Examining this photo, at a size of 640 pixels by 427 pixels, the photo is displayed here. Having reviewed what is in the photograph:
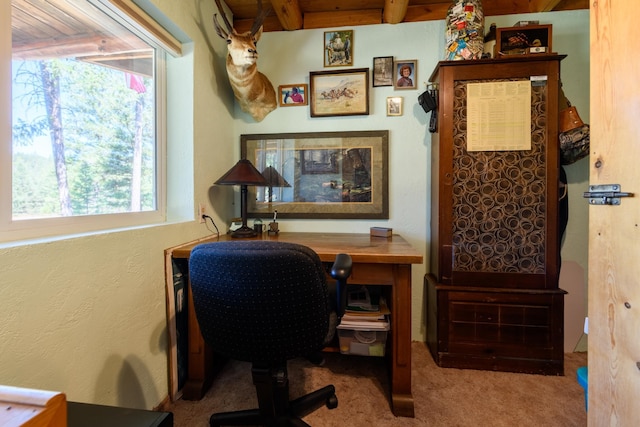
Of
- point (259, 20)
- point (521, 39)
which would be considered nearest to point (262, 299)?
point (259, 20)

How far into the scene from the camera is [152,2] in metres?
1.21

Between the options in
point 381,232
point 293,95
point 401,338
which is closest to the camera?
point 401,338

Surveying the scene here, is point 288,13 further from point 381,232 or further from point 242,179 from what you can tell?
point 381,232

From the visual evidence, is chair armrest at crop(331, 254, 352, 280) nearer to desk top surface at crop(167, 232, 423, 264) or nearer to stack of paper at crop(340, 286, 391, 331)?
desk top surface at crop(167, 232, 423, 264)

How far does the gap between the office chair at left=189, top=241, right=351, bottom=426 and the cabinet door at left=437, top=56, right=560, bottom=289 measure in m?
1.02

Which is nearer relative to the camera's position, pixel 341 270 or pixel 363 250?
pixel 341 270

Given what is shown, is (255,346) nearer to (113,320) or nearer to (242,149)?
(113,320)

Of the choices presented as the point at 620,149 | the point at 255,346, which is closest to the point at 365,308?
the point at 255,346

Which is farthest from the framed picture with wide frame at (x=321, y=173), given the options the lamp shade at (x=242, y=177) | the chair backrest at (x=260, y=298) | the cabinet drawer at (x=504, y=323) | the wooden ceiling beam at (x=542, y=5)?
the wooden ceiling beam at (x=542, y=5)

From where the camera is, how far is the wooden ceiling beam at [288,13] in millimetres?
1766

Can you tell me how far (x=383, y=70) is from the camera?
191 cm

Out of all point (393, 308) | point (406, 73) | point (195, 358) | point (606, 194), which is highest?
point (406, 73)

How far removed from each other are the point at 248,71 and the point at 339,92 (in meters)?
0.68

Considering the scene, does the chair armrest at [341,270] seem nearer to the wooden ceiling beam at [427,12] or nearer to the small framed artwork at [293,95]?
the small framed artwork at [293,95]
